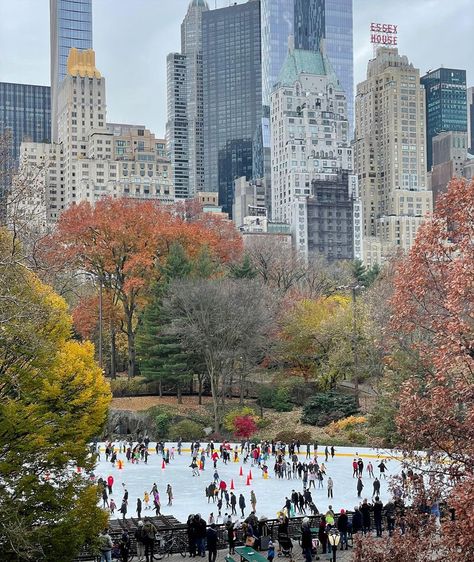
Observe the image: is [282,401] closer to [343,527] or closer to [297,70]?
[343,527]

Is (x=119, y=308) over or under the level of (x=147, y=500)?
over

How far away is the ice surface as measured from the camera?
110 ft

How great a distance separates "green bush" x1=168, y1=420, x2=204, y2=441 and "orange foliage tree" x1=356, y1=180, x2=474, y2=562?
39.7 metres

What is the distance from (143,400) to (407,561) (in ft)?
158

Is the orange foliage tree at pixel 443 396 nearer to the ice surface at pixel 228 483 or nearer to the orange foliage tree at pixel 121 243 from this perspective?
the ice surface at pixel 228 483

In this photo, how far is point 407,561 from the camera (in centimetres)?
1229

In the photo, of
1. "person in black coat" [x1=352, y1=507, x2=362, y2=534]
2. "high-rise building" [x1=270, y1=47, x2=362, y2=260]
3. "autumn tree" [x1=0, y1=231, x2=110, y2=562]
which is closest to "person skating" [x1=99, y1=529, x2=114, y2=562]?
"autumn tree" [x1=0, y1=231, x2=110, y2=562]

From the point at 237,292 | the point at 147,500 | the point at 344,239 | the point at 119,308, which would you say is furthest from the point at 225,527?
the point at 344,239

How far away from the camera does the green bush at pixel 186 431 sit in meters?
53.2

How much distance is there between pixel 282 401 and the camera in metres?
58.0

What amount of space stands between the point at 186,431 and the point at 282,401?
8.17 m

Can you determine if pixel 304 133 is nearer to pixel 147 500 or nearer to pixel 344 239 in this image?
pixel 344 239

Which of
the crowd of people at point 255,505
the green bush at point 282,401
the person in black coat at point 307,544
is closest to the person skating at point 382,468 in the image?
the crowd of people at point 255,505

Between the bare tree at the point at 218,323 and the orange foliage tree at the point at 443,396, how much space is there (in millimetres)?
38904
